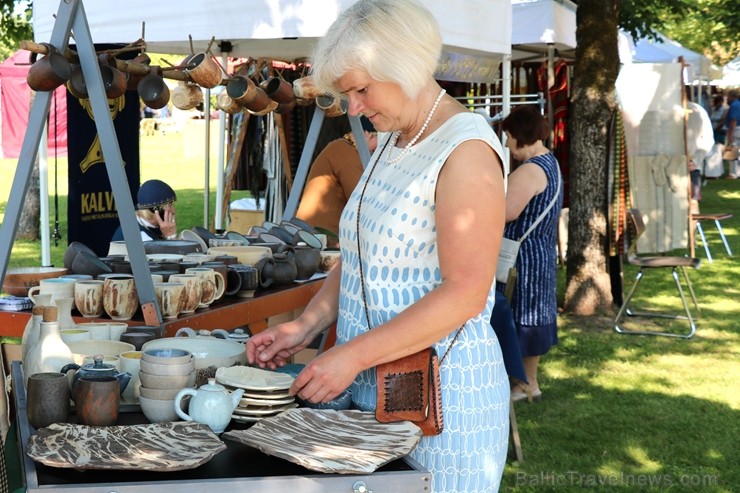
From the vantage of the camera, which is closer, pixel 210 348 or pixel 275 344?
pixel 275 344

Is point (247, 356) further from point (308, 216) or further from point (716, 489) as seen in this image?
point (308, 216)

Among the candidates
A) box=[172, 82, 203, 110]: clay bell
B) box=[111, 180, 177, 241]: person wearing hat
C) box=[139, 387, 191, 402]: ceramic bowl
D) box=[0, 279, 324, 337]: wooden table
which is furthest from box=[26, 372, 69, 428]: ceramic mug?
box=[111, 180, 177, 241]: person wearing hat

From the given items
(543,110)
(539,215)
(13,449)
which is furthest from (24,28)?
(13,449)

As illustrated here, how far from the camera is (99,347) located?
2.28 metres

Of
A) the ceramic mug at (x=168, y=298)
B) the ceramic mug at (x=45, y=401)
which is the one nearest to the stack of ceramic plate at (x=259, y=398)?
the ceramic mug at (x=45, y=401)

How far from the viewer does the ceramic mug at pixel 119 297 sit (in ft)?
9.48

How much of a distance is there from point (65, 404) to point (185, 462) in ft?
1.28

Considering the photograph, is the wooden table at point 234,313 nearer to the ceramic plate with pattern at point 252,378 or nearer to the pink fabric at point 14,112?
the ceramic plate with pattern at point 252,378

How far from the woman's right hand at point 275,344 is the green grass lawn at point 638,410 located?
2.09 meters

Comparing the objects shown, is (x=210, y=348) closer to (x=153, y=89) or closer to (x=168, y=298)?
(x=168, y=298)

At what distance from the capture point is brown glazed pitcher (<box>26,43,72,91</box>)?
2.74 m

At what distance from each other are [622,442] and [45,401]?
3347 millimetres

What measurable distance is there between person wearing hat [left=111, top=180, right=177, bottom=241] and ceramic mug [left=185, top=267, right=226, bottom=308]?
1.37 m

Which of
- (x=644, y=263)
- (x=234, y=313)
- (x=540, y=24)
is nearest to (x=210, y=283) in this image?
(x=234, y=313)
